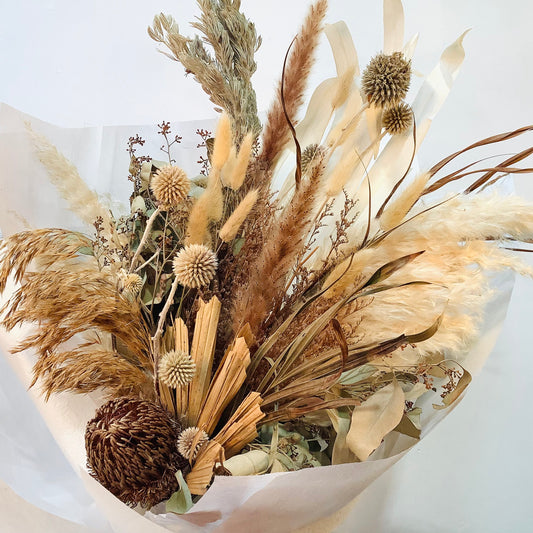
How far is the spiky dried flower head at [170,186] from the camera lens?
51 centimetres

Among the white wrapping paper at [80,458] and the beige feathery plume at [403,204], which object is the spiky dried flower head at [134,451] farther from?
the beige feathery plume at [403,204]

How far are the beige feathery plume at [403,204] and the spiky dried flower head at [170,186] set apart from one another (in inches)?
6.6

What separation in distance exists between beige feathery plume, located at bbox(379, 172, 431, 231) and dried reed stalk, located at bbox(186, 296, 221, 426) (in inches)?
6.0

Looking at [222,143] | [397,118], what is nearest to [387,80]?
[397,118]

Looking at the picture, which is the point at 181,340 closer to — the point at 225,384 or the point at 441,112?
the point at 225,384

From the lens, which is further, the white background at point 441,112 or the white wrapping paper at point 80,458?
the white background at point 441,112

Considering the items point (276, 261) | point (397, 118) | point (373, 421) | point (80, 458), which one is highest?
point (397, 118)

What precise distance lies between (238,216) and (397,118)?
0.54 feet

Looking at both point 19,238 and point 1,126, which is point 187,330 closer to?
point 19,238

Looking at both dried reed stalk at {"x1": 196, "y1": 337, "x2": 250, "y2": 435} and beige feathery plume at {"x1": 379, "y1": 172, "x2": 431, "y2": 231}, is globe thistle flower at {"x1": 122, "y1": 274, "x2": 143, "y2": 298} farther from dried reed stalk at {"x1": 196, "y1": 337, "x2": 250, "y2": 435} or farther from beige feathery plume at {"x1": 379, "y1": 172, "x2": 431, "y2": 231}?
beige feathery plume at {"x1": 379, "y1": 172, "x2": 431, "y2": 231}

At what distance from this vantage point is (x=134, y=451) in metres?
0.47

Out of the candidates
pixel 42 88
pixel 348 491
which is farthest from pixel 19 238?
pixel 42 88

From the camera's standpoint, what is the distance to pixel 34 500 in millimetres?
554

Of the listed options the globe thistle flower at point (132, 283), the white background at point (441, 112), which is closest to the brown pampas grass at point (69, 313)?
the globe thistle flower at point (132, 283)
